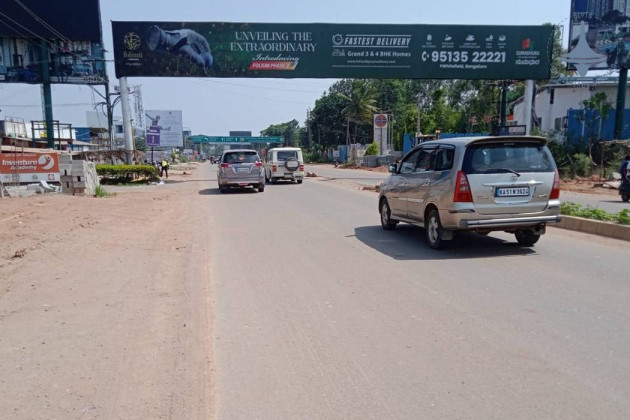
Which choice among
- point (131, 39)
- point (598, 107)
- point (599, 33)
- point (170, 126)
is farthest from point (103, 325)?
point (170, 126)

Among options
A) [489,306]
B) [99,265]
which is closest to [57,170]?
[99,265]

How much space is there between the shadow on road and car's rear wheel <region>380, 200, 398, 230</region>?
0.16 meters

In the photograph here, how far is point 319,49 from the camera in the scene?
2992cm

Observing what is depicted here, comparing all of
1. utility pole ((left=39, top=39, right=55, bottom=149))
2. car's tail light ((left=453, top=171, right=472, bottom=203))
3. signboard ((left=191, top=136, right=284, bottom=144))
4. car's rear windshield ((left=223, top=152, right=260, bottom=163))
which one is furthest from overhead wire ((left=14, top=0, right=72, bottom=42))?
signboard ((left=191, top=136, right=284, bottom=144))

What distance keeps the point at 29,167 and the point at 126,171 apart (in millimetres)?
8102

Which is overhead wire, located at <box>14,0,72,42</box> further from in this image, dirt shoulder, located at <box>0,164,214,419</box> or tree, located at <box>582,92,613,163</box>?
tree, located at <box>582,92,613,163</box>

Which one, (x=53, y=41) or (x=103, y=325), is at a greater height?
(x=53, y=41)

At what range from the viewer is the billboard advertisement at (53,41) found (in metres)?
35.4

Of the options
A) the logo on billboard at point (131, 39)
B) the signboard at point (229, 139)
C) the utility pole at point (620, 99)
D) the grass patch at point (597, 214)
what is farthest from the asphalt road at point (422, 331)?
the signboard at point (229, 139)

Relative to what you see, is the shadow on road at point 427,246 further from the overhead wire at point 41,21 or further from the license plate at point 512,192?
the overhead wire at point 41,21

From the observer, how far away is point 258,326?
5.02 m

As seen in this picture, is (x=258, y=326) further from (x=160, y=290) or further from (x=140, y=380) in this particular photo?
(x=160, y=290)

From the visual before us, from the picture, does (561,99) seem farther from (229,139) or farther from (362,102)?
(229,139)

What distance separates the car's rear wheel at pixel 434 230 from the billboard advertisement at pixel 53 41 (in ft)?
114
